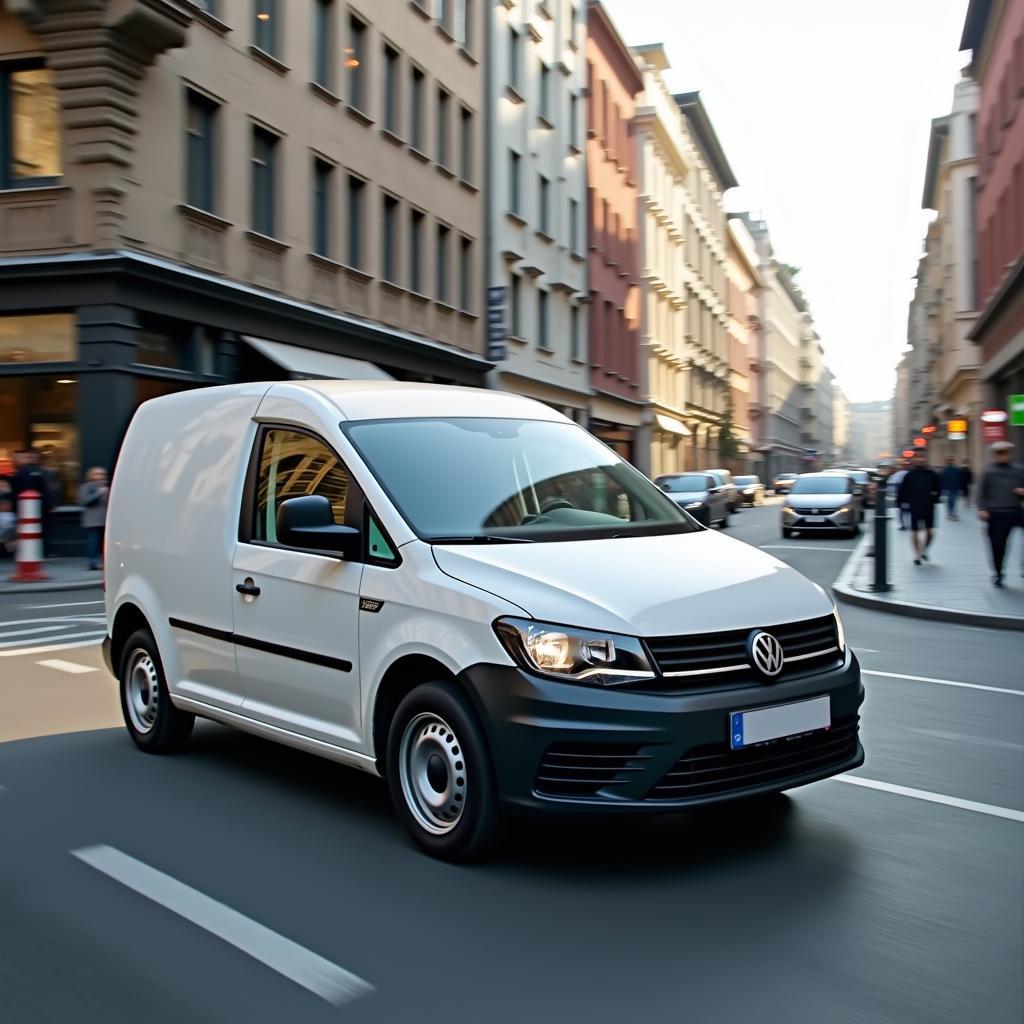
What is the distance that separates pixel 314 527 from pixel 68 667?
5.08m

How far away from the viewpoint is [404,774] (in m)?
4.81

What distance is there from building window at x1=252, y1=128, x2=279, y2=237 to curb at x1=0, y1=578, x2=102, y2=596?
897 centimetres

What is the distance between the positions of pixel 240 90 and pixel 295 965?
69.8ft

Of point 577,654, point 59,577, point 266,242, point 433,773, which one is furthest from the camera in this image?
point 266,242

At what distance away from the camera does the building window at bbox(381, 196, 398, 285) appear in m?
28.8

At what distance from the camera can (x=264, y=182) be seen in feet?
78.3

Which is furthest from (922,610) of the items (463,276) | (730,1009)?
(463,276)

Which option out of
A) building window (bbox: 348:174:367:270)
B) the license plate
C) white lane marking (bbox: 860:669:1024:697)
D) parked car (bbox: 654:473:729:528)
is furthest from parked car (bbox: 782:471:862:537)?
the license plate

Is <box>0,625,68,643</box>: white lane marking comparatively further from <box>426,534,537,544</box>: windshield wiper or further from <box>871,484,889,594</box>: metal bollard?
<box>871,484,889,594</box>: metal bollard

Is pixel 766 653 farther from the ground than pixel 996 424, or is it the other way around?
pixel 996 424

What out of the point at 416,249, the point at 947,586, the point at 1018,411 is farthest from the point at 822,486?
the point at 947,586

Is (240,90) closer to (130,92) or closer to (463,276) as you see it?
(130,92)

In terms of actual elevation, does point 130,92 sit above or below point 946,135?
below

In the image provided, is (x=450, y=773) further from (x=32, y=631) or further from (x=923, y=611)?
(x=923, y=611)
